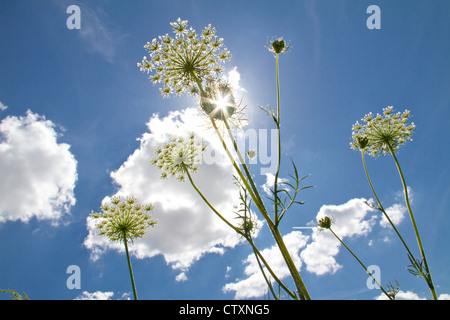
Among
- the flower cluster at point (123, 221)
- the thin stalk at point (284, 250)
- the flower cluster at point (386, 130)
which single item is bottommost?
the thin stalk at point (284, 250)

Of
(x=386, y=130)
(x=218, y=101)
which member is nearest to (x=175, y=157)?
(x=218, y=101)

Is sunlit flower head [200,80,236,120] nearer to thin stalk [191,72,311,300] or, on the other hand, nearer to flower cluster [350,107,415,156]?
thin stalk [191,72,311,300]

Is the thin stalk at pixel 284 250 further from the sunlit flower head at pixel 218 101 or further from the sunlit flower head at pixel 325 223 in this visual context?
the sunlit flower head at pixel 325 223

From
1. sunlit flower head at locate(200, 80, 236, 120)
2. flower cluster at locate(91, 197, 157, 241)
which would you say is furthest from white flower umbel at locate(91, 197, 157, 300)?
sunlit flower head at locate(200, 80, 236, 120)

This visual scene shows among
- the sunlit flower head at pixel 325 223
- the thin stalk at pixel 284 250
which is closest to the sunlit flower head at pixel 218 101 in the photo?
the thin stalk at pixel 284 250

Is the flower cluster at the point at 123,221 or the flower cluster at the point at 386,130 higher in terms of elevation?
the flower cluster at the point at 386,130

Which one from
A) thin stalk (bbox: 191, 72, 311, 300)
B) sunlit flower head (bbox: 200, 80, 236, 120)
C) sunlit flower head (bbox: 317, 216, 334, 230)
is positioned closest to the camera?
thin stalk (bbox: 191, 72, 311, 300)

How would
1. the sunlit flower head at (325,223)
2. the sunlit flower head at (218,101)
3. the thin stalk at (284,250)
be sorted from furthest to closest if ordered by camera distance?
1. the sunlit flower head at (325,223)
2. the sunlit flower head at (218,101)
3. the thin stalk at (284,250)

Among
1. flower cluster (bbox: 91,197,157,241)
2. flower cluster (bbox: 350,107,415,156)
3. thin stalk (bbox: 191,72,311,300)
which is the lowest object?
thin stalk (bbox: 191,72,311,300)

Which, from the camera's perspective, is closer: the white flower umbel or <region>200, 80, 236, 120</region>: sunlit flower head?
<region>200, 80, 236, 120</region>: sunlit flower head

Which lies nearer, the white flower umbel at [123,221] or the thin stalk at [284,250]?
the thin stalk at [284,250]
